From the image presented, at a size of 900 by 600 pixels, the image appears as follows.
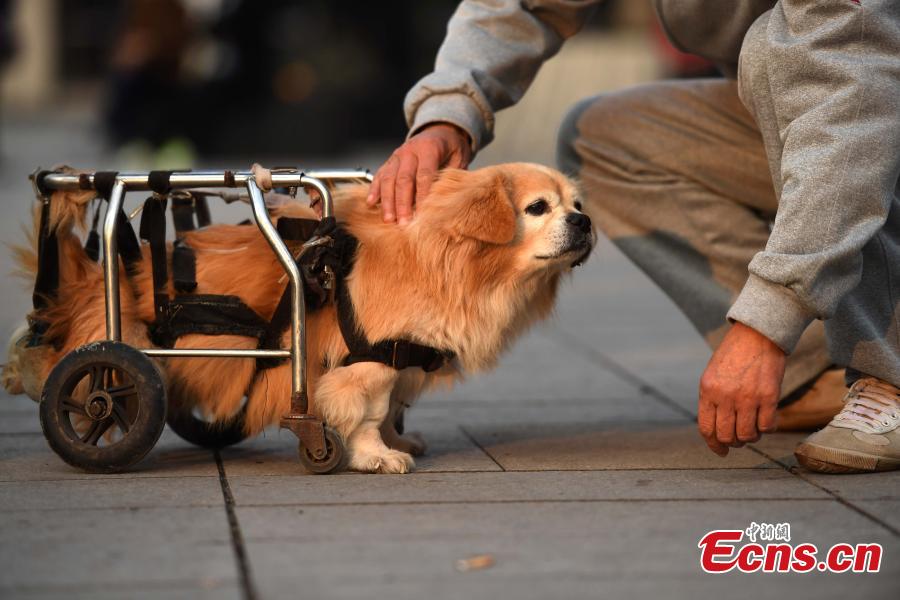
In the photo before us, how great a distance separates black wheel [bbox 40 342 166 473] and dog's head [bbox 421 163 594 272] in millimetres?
860

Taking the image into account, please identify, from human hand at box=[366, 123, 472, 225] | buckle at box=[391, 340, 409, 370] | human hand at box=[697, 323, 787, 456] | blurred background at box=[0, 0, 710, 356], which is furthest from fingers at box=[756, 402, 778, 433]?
blurred background at box=[0, 0, 710, 356]

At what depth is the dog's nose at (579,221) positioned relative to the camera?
3550mm

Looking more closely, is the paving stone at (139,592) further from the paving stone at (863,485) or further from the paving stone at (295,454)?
the paving stone at (863,485)

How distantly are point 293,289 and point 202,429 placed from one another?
0.71 metres

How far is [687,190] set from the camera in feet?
14.3

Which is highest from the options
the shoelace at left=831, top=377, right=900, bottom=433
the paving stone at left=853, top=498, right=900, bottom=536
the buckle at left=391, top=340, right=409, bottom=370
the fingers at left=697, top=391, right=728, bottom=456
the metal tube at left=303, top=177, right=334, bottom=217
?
the metal tube at left=303, top=177, right=334, bottom=217

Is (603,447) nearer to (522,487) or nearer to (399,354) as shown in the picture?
(522,487)

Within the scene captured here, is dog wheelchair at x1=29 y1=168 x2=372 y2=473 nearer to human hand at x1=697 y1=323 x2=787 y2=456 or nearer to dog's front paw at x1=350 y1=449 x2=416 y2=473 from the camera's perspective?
dog's front paw at x1=350 y1=449 x2=416 y2=473

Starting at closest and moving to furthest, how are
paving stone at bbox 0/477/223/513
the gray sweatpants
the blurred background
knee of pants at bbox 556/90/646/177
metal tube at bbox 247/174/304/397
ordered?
paving stone at bbox 0/477/223/513
metal tube at bbox 247/174/304/397
the gray sweatpants
knee of pants at bbox 556/90/646/177
the blurred background

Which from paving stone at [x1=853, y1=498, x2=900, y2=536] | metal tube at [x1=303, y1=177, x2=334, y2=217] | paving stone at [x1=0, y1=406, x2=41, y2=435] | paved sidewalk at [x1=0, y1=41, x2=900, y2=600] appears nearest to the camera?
paved sidewalk at [x1=0, y1=41, x2=900, y2=600]

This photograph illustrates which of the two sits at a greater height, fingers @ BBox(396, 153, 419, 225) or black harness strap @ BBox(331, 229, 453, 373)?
fingers @ BBox(396, 153, 419, 225)

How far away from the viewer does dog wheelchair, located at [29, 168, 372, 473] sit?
338cm

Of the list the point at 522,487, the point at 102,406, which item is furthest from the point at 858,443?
the point at 102,406

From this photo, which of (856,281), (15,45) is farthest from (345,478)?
(15,45)
